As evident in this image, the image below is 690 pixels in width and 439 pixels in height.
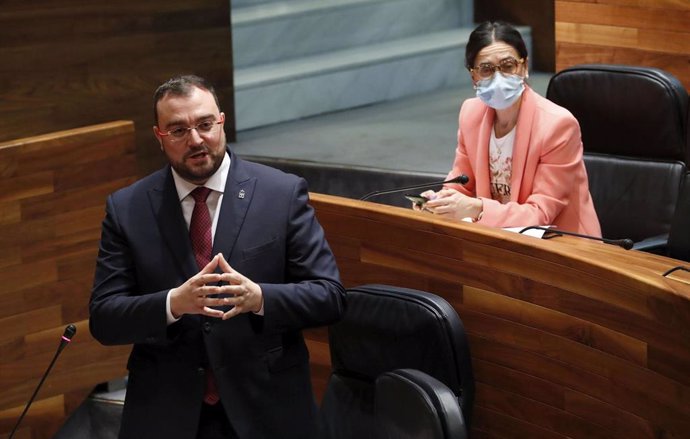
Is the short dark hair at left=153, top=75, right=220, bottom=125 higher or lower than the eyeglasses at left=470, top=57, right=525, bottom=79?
higher

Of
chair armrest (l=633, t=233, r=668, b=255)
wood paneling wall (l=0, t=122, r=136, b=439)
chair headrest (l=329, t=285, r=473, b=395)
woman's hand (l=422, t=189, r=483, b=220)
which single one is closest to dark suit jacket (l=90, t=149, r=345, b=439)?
chair headrest (l=329, t=285, r=473, b=395)

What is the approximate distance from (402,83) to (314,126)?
0.99 feet

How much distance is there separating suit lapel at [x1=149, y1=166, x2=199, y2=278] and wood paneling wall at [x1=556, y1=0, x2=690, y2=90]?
908 millimetres

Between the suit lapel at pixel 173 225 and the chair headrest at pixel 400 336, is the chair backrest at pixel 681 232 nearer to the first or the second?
the chair headrest at pixel 400 336

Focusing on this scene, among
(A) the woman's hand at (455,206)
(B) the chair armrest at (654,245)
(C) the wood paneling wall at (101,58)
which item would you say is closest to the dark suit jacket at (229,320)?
(A) the woman's hand at (455,206)

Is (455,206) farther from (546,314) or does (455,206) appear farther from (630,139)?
(630,139)

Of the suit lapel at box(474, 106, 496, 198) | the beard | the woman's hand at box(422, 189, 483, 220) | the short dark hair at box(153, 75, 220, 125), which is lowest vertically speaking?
the woman's hand at box(422, 189, 483, 220)

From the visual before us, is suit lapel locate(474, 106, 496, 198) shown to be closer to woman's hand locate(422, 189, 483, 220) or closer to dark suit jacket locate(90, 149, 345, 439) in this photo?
woman's hand locate(422, 189, 483, 220)

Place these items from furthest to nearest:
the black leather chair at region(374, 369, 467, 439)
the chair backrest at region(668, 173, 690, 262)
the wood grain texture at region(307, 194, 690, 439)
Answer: the chair backrest at region(668, 173, 690, 262) → the wood grain texture at region(307, 194, 690, 439) → the black leather chair at region(374, 369, 467, 439)

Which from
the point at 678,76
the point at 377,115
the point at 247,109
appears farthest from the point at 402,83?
the point at 678,76

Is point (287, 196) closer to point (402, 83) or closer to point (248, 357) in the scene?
point (248, 357)

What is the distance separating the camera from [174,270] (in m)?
1.04

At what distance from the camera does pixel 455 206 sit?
1355mm

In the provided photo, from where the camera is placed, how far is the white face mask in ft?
4.55
